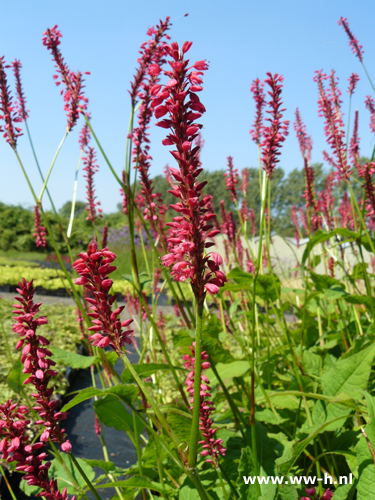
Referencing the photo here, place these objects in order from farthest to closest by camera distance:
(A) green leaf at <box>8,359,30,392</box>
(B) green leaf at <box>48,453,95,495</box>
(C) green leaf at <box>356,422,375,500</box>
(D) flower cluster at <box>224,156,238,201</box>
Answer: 1. (D) flower cluster at <box>224,156,238,201</box>
2. (B) green leaf at <box>48,453,95,495</box>
3. (A) green leaf at <box>8,359,30,392</box>
4. (C) green leaf at <box>356,422,375,500</box>

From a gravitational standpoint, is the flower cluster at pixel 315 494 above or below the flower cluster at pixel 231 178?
below

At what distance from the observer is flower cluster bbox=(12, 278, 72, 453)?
3.44ft

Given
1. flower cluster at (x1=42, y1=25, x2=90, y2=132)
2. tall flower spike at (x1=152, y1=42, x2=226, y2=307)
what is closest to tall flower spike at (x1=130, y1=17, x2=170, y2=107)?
flower cluster at (x1=42, y1=25, x2=90, y2=132)

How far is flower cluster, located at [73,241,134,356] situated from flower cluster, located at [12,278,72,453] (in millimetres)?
313

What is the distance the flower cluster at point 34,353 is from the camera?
1.05 meters

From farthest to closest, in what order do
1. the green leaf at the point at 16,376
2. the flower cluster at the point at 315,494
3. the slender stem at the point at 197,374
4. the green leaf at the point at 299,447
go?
the green leaf at the point at 16,376
the flower cluster at the point at 315,494
the green leaf at the point at 299,447
the slender stem at the point at 197,374

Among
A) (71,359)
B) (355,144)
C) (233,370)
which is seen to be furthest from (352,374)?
(355,144)

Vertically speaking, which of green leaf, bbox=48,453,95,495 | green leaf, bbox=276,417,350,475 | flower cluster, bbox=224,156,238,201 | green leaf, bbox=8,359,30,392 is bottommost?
green leaf, bbox=48,453,95,495

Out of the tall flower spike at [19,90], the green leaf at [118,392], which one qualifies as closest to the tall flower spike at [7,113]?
the tall flower spike at [19,90]

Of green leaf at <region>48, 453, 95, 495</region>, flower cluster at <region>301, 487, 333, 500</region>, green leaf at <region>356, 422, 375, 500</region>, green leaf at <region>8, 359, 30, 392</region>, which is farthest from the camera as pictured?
green leaf at <region>48, 453, 95, 495</region>

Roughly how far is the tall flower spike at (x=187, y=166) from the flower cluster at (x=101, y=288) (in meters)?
0.16

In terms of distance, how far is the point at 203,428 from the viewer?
125 centimetres

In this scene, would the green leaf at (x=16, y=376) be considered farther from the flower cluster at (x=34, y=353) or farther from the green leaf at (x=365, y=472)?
the green leaf at (x=365, y=472)

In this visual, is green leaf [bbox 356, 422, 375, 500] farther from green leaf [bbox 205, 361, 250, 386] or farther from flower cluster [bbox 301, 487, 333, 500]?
green leaf [bbox 205, 361, 250, 386]
